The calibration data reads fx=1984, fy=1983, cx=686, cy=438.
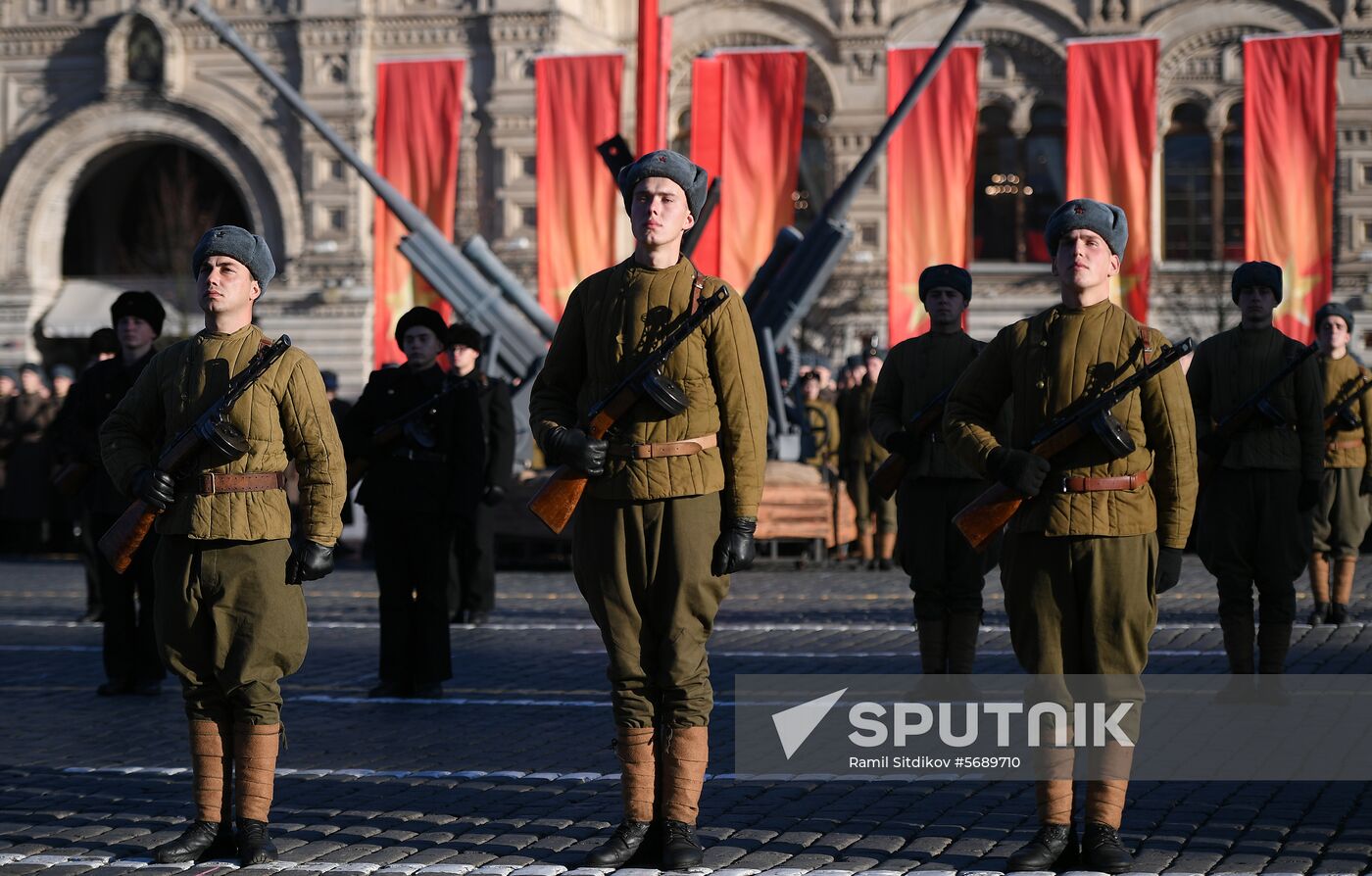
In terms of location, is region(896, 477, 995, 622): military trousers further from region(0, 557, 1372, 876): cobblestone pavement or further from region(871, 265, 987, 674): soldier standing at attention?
region(0, 557, 1372, 876): cobblestone pavement

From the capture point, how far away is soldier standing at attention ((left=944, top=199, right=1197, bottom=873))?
5.82 m

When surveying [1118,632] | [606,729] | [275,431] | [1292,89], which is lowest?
[606,729]

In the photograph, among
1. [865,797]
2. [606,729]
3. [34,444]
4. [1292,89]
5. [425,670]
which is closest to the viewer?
[865,797]

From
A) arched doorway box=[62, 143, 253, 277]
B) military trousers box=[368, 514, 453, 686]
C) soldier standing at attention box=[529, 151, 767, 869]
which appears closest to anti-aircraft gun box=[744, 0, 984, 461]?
military trousers box=[368, 514, 453, 686]

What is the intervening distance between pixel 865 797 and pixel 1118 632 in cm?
143

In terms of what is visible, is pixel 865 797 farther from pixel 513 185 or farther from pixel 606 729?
pixel 513 185

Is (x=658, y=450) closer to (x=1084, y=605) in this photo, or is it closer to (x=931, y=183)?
(x=1084, y=605)

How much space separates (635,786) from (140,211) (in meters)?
37.4

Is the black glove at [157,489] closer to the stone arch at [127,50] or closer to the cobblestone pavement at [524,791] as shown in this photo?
the cobblestone pavement at [524,791]

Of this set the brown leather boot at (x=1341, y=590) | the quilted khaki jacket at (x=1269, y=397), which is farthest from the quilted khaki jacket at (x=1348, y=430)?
the quilted khaki jacket at (x=1269, y=397)

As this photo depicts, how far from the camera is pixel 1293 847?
19.9 ft

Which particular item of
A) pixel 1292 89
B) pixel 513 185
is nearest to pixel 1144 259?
pixel 1292 89

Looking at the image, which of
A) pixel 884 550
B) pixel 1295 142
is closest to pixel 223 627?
pixel 884 550

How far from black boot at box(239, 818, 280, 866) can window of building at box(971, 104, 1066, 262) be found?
31.2m
